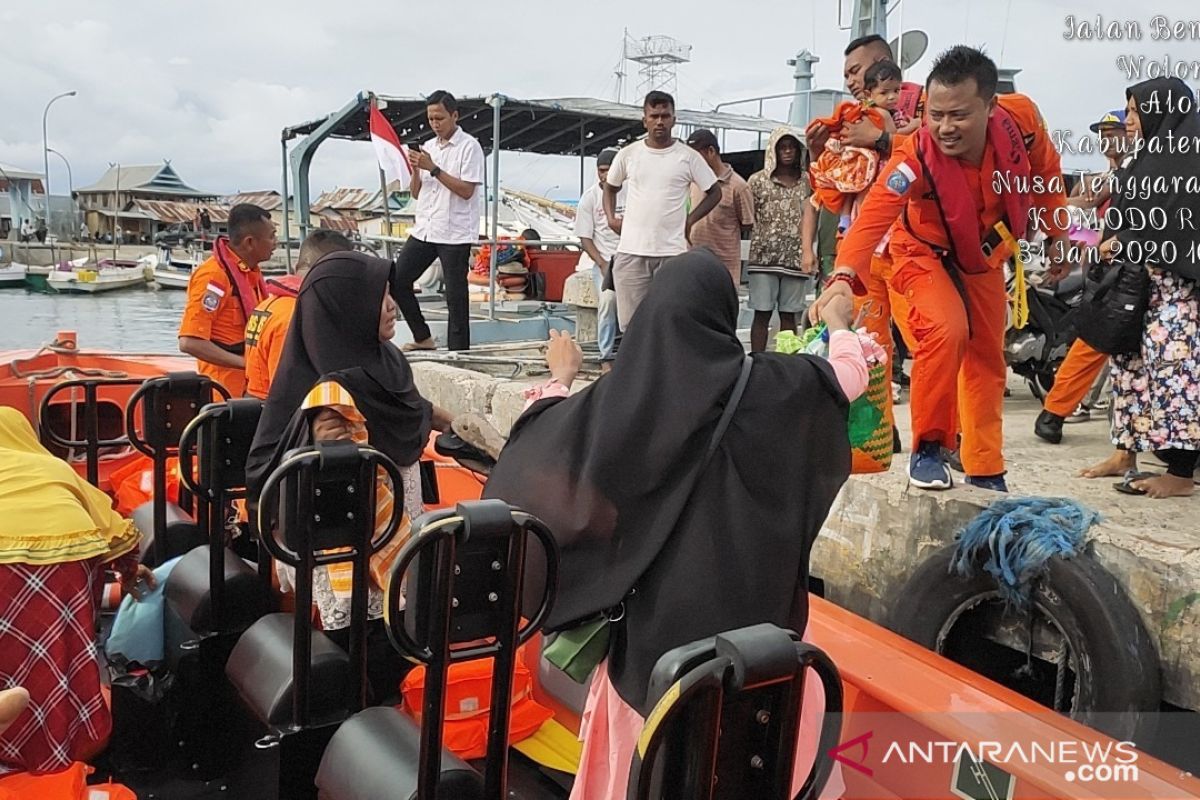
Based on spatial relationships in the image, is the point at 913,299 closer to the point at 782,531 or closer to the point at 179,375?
the point at 782,531

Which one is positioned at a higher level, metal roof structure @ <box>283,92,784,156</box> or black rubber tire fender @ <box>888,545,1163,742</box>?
metal roof structure @ <box>283,92,784,156</box>

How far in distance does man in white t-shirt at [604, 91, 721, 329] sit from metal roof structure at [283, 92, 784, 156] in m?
2.68

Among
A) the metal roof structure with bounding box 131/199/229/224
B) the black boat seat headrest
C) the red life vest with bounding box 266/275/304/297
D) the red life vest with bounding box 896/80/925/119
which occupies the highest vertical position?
the metal roof structure with bounding box 131/199/229/224

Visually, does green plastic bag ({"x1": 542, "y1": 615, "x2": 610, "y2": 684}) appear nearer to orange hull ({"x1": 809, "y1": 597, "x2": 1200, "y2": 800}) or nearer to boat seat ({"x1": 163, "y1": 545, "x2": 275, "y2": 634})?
orange hull ({"x1": 809, "y1": 597, "x2": 1200, "y2": 800})

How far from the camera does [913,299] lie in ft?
10.5

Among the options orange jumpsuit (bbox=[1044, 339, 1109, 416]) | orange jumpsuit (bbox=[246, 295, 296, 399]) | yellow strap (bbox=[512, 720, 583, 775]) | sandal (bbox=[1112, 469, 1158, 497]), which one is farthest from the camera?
orange jumpsuit (bbox=[1044, 339, 1109, 416])

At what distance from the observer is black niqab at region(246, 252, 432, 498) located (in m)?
2.77

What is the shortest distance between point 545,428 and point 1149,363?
2.55 metres

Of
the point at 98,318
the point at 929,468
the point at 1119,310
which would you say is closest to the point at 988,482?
the point at 929,468

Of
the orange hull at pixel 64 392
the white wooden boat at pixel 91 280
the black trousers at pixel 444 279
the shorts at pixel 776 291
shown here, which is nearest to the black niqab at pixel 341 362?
the orange hull at pixel 64 392

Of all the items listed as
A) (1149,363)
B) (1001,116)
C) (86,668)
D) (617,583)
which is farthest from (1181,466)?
(86,668)

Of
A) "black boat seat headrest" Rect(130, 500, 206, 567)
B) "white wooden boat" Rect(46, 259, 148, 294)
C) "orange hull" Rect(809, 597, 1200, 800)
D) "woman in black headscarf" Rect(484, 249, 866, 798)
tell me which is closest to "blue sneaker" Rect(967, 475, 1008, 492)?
"orange hull" Rect(809, 597, 1200, 800)

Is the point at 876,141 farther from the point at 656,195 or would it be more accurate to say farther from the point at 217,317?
the point at 217,317

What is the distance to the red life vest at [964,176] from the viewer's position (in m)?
3.08
